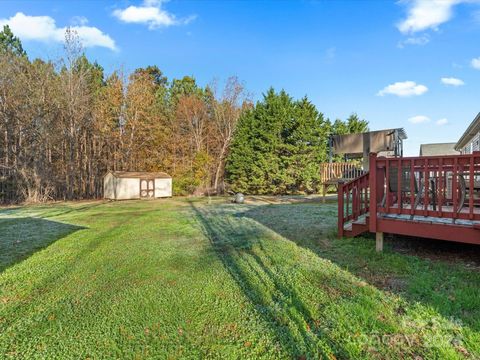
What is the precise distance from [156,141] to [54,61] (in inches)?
282

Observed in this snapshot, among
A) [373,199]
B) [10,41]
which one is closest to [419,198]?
[373,199]

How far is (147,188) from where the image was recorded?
16.7 meters

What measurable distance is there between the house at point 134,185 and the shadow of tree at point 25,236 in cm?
811

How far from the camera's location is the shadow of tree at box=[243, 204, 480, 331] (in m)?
2.66

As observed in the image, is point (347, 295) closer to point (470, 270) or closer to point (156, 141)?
point (470, 270)

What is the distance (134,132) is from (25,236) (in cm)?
1424

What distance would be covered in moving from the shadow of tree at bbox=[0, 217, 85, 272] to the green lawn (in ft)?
0.21

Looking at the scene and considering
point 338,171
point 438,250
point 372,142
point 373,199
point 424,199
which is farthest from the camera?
point 338,171

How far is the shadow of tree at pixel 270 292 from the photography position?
211 centimetres

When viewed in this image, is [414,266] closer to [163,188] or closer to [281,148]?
[163,188]

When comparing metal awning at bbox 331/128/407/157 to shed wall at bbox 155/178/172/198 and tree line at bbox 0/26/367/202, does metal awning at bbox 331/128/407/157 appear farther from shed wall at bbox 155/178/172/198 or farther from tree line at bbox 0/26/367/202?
shed wall at bbox 155/178/172/198

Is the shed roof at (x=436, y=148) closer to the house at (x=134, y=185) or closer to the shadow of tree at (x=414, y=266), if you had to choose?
the house at (x=134, y=185)

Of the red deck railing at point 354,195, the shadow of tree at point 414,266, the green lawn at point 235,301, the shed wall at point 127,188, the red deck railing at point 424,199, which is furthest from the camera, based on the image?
the shed wall at point 127,188

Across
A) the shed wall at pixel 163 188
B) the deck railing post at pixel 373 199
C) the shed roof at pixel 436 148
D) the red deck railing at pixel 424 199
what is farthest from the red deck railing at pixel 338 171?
the shed roof at pixel 436 148
